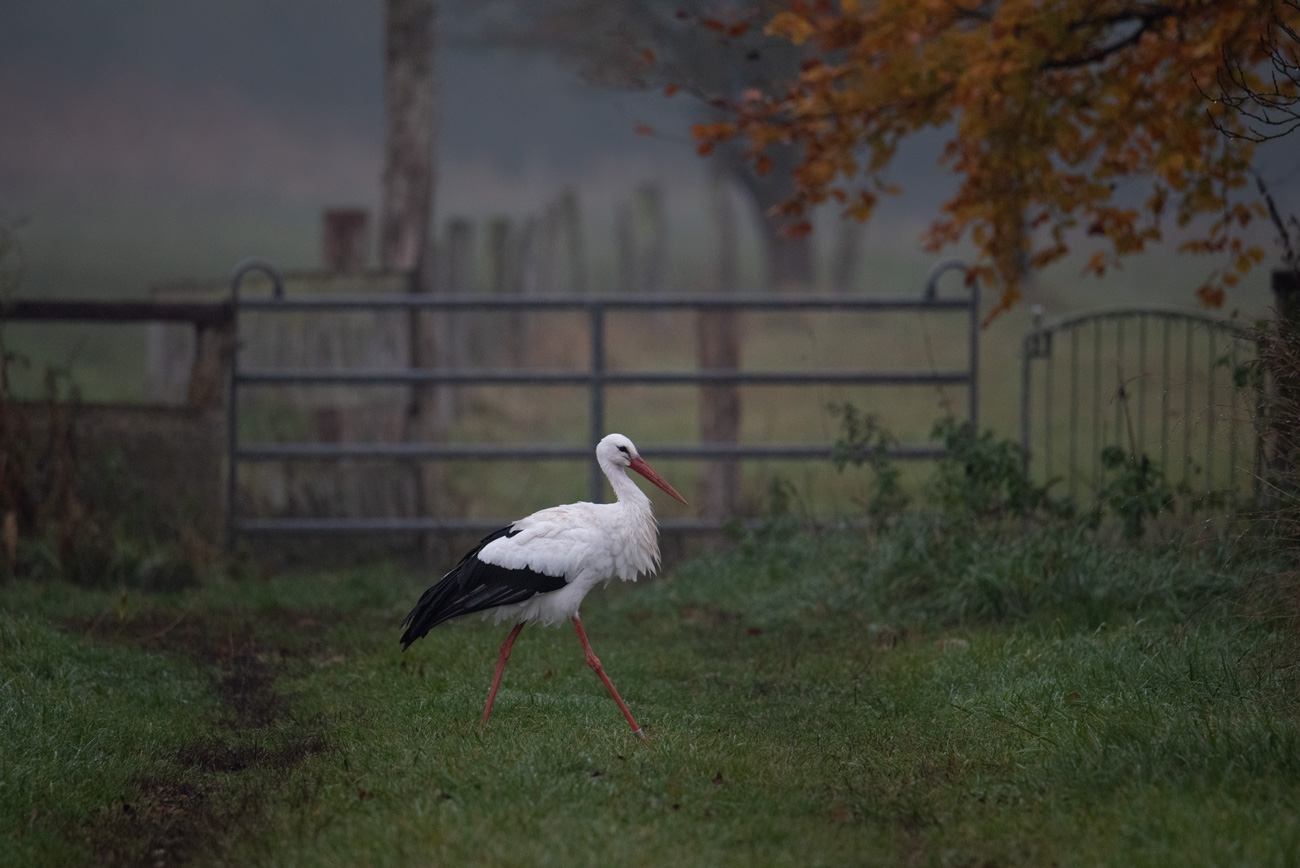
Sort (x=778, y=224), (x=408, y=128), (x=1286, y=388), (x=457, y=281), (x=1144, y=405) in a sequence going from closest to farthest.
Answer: (x=1286, y=388) → (x=408, y=128) → (x=457, y=281) → (x=1144, y=405) → (x=778, y=224)

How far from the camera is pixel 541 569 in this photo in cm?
537

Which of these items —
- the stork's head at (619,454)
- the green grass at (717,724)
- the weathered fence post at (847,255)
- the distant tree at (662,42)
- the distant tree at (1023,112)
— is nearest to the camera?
the green grass at (717,724)

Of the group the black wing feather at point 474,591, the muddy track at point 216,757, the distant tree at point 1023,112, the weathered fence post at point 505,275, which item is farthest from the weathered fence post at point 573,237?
the black wing feather at point 474,591

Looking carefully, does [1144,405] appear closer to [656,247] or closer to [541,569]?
[656,247]

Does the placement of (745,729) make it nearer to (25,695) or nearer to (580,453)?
(25,695)

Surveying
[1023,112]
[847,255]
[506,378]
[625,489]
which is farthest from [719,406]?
[847,255]

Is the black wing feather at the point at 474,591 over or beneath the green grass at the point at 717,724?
over

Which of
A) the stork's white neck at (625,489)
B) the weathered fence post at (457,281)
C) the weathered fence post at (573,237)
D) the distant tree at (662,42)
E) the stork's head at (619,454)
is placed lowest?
the stork's white neck at (625,489)

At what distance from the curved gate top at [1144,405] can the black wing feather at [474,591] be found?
8.03 feet

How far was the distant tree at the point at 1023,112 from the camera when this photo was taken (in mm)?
7414

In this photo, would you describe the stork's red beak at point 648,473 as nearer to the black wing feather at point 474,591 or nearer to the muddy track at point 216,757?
the black wing feather at point 474,591

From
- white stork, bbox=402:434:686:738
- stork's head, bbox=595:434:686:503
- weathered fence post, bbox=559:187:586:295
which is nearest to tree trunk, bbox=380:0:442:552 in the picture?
stork's head, bbox=595:434:686:503

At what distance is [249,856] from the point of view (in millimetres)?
3945

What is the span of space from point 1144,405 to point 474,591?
42.0 ft
